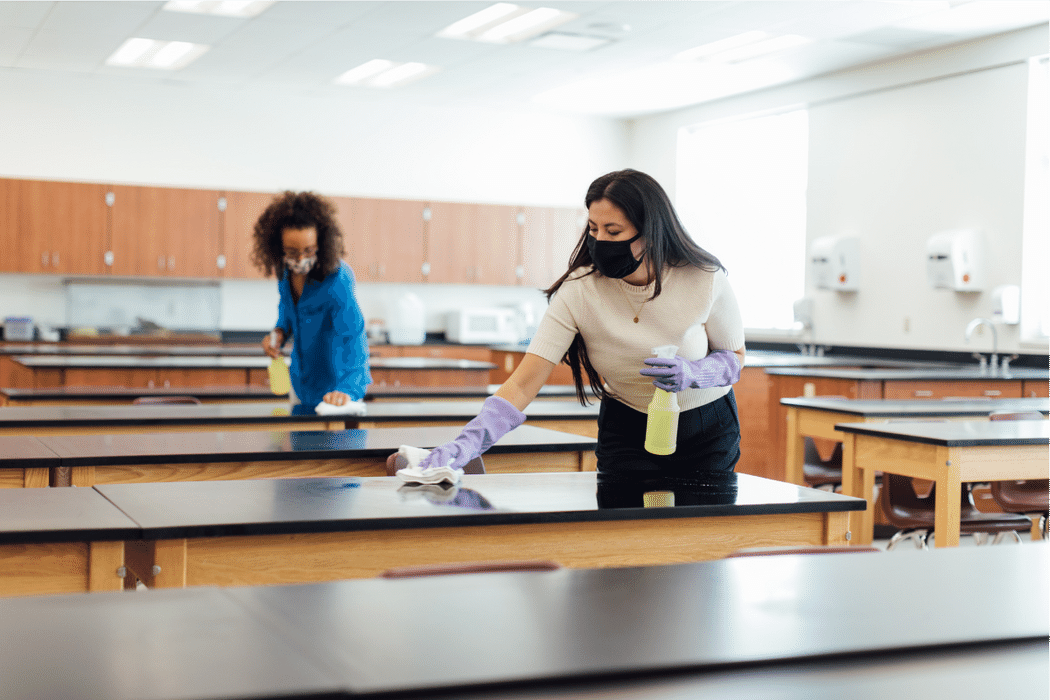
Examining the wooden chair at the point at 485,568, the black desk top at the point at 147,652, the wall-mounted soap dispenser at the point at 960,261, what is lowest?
the wooden chair at the point at 485,568

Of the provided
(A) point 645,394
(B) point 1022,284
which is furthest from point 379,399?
(B) point 1022,284

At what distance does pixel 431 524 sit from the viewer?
203 centimetres

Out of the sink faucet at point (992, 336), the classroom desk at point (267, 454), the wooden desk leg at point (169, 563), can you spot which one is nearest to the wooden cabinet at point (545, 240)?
the sink faucet at point (992, 336)

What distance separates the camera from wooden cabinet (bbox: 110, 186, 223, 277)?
335 inches

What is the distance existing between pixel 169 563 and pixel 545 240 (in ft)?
26.5

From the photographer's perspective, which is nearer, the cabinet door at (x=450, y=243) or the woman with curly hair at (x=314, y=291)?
the woman with curly hair at (x=314, y=291)

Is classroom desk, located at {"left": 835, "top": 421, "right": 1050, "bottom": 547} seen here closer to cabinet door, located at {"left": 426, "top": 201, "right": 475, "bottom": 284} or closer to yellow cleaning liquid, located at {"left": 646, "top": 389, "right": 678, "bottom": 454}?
yellow cleaning liquid, located at {"left": 646, "top": 389, "right": 678, "bottom": 454}

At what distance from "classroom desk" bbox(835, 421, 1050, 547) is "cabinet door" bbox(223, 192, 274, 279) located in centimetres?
585

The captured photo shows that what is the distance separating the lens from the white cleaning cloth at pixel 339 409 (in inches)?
153

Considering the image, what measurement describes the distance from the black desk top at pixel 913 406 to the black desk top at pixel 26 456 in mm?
3106

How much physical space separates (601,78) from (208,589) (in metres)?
7.44

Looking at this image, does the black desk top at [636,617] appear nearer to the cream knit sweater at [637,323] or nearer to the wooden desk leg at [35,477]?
the cream knit sweater at [637,323]

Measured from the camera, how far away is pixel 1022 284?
6625 millimetres

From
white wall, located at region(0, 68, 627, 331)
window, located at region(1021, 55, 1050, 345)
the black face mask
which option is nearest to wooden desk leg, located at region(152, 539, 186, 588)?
the black face mask
